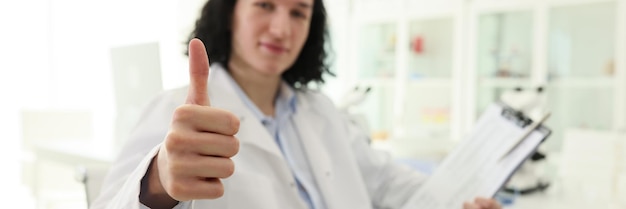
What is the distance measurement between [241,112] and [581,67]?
2.66 m

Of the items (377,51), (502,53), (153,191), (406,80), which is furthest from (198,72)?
(377,51)

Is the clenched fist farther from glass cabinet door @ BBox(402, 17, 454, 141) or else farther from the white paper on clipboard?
glass cabinet door @ BBox(402, 17, 454, 141)

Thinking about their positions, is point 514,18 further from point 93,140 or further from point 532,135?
point 93,140

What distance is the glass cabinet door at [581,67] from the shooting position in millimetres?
2656

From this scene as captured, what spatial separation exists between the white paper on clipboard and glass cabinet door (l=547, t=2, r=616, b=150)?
2.09 metres

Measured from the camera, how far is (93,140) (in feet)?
3.17

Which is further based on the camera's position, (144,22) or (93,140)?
(93,140)

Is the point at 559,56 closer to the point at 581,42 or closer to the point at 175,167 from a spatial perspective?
the point at 581,42

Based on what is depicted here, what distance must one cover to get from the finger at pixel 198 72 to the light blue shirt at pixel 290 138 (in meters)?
0.46

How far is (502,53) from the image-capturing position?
123 inches

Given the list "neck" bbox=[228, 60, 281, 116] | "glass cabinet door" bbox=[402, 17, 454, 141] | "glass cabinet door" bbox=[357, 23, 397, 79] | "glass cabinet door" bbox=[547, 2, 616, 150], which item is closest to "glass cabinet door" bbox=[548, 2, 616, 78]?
"glass cabinet door" bbox=[547, 2, 616, 150]

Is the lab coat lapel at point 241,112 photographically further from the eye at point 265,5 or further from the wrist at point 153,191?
the wrist at point 153,191

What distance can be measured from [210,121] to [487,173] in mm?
684

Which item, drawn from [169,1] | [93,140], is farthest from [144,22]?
[93,140]
